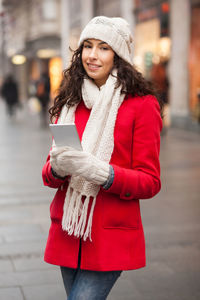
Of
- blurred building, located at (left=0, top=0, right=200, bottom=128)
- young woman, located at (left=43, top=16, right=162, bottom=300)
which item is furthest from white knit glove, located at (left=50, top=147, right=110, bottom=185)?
blurred building, located at (left=0, top=0, right=200, bottom=128)

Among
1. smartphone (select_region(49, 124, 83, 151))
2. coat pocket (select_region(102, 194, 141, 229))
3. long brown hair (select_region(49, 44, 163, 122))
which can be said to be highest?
A: long brown hair (select_region(49, 44, 163, 122))

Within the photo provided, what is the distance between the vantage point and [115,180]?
250 centimetres

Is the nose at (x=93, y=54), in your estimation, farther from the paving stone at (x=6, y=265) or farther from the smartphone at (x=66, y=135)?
the paving stone at (x=6, y=265)

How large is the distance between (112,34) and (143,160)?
0.60 meters

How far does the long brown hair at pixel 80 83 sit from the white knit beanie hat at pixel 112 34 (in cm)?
5

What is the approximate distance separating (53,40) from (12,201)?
3298 centimetres

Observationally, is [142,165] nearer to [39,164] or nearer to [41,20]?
[39,164]

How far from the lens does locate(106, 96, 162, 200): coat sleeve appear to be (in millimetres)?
2533

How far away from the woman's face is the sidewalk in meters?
1.99

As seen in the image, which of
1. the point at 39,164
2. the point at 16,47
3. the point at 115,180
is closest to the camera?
the point at 115,180

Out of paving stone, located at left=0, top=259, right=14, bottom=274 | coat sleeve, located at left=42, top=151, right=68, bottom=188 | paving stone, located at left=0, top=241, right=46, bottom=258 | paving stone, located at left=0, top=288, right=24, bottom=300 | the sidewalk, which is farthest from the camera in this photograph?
paving stone, located at left=0, top=241, right=46, bottom=258

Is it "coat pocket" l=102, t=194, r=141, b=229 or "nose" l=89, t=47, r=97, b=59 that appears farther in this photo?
"nose" l=89, t=47, r=97, b=59

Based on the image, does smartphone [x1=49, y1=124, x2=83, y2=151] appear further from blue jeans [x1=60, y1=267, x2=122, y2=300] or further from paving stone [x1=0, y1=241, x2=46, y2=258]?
paving stone [x1=0, y1=241, x2=46, y2=258]

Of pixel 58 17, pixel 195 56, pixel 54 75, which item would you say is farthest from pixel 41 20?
pixel 195 56
